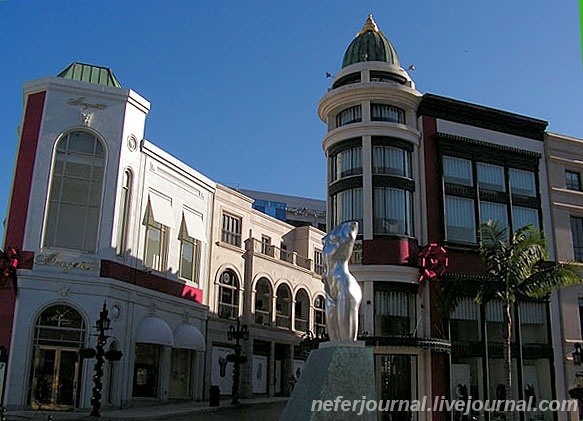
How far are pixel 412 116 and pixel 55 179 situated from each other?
17.1 meters

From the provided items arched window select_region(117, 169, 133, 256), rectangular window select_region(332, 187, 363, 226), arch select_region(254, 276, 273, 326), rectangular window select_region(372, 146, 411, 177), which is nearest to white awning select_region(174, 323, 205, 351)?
arched window select_region(117, 169, 133, 256)

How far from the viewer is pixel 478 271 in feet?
96.6

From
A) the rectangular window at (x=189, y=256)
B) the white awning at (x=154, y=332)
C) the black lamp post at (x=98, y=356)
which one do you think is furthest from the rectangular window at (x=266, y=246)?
the black lamp post at (x=98, y=356)

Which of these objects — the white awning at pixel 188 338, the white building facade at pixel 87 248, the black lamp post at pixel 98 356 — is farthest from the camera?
the white awning at pixel 188 338

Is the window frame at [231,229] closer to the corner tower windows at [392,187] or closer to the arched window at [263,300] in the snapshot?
the arched window at [263,300]

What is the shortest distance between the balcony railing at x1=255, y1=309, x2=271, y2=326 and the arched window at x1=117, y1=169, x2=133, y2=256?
14.3 m

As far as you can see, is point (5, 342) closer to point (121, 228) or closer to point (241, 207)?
point (121, 228)

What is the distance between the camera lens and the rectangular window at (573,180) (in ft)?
109

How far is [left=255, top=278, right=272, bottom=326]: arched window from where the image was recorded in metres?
44.0

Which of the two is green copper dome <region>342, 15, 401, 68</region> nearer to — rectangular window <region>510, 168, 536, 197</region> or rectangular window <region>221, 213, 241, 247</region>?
rectangular window <region>510, 168, 536, 197</region>

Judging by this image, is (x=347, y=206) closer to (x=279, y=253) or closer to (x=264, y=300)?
(x=264, y=300)

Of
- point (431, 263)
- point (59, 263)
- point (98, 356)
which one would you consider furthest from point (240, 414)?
point (431, 263)

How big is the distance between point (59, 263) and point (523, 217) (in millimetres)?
22139

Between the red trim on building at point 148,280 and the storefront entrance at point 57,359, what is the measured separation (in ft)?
8.05
